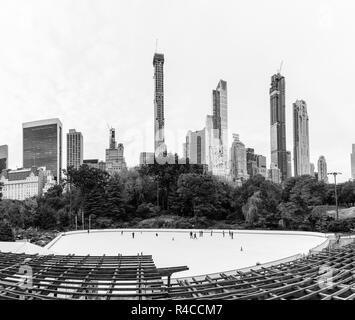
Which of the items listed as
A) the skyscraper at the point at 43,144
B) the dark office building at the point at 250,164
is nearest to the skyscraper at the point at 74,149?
the skyscraper at the point at 43,144

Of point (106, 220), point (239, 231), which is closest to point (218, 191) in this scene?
point (239, 231)

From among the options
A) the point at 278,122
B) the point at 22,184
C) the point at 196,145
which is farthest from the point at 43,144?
the point at 196,145

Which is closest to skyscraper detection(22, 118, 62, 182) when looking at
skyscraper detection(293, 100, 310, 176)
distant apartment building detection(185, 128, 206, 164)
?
distant apartment building detection(185, 128, 206, 164)

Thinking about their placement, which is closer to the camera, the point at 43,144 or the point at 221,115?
the point at 221,115

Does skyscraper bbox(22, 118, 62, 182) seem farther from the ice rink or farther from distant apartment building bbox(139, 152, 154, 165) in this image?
the ice rink

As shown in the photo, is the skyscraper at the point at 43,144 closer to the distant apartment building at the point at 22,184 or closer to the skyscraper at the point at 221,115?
the distant apartment building at the point at 22,184

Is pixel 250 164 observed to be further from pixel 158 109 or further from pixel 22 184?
pixel 22 184
